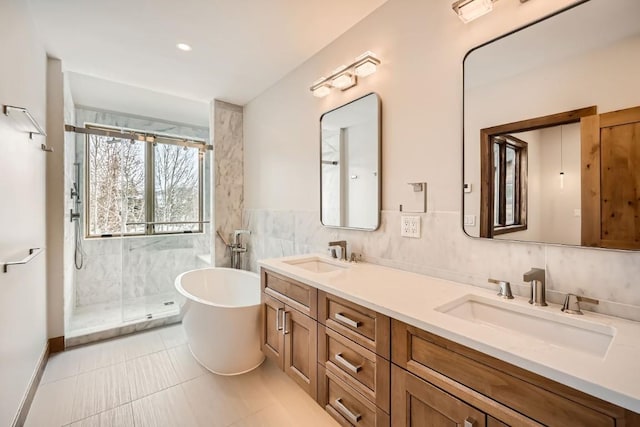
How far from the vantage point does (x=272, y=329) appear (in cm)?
196

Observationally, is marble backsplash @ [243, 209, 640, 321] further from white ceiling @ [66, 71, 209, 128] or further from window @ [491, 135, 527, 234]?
white ceiling @ [66, 71, 209, 128]

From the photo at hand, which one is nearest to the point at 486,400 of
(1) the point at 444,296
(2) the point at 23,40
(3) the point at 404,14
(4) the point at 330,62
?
(1) the point at 444,296

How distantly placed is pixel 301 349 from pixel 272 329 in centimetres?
38

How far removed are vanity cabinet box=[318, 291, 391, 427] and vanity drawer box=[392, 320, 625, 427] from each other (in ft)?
0.32

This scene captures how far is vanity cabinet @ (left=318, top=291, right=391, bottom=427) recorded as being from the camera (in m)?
1.14

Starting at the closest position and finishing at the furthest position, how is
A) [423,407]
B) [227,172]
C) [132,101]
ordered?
[423,407], [132,101], [227,172]

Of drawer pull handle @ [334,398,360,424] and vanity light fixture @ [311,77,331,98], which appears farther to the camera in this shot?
vanity light fixture @ [311,77,331,98]

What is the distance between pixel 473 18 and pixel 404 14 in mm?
471

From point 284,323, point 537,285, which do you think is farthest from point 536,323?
point 284,323

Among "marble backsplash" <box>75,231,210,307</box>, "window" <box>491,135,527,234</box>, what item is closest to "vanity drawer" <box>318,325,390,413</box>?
"window" <box>491,135,527,234</box>

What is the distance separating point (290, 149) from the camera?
2.70 meters

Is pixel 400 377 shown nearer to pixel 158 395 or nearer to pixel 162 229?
pixel 158 395

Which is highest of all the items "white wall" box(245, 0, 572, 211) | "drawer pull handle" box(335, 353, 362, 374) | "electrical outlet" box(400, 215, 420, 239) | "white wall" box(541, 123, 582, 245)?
"white wall" box(245, 0, 572, 211)

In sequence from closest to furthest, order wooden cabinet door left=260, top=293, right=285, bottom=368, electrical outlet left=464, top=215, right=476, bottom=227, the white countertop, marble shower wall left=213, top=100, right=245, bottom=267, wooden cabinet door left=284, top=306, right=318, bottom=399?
1. the white countertop
2. electrical outlet left=464, top=215, right=476, bottom=227
3. wooden cabinet door left=284, top=306, right=318, bottom=399
4. wooden cabinet door left=260, top=293, right=285, bottom=368
5. marble shower wall left=213, top=100, right=245, bottom=267
